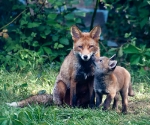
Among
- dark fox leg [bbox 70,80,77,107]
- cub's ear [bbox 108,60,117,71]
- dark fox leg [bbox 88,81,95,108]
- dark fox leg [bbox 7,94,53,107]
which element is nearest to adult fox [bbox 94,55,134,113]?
cub's ear [bbox 108,60,117,71]

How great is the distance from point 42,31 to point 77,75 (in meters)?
3.13

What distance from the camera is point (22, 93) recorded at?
24.4ft

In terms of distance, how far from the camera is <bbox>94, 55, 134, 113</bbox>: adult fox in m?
6.19

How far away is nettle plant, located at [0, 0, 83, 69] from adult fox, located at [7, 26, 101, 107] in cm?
225

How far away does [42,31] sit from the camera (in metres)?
9.52

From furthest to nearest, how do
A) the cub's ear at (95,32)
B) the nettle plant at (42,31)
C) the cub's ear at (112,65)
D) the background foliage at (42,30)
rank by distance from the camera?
1. the nettle plant at (42,31)
2. the background foliage at (42,30)
3. the cub's ear at (95,32)
4. the cub's ear at (112,65)

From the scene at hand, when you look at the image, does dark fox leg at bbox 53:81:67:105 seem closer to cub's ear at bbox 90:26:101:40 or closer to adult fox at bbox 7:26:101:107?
adult fox at bbox 7:26:101:107

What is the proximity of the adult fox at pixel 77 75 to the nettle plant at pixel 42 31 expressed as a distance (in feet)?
7.38

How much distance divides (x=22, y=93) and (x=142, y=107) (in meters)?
2.21

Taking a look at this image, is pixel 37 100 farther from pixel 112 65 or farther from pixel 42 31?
pixel 42 31

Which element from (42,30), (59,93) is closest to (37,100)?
(59,93)

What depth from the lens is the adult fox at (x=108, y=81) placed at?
6188mm

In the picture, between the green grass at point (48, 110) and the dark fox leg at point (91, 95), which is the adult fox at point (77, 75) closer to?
the dark fox leg at point (91, 95)

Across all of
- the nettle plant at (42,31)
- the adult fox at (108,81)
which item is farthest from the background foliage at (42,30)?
the adult fox at (108,81)
